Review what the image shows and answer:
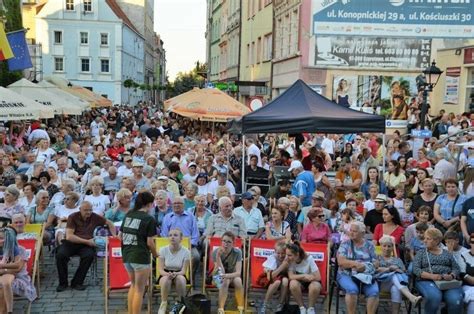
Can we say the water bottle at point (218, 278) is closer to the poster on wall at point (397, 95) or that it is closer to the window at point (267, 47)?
the poster on wall at point (397, 95)

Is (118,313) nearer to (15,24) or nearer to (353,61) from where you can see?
(353,61)

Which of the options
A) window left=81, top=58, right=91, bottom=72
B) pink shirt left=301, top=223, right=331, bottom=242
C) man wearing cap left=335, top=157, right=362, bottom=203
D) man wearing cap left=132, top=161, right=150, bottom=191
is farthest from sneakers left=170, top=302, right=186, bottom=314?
window left=81, top=58, right=91, bottom=72

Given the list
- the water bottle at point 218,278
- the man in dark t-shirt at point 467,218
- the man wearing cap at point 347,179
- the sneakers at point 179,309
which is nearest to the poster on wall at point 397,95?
the man wearing cap at point 347,179

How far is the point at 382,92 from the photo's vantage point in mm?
24484

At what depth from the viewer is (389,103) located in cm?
2439

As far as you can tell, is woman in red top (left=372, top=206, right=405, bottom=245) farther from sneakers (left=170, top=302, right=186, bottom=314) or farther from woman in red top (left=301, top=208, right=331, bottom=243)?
sneakers (left=170, top=302, right=186, bottom=314)

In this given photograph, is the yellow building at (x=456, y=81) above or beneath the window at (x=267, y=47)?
beneath

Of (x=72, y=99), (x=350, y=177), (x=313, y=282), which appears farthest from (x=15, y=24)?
(x=313, y=282)

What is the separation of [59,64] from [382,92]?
47656 mm

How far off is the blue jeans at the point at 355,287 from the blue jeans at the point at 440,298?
1.95ft

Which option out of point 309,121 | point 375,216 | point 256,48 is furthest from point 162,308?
point 256,48

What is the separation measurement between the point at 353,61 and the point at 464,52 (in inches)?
189

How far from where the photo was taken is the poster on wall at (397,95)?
2439cm

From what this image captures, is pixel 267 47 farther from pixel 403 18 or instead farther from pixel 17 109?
pixel 17 109
